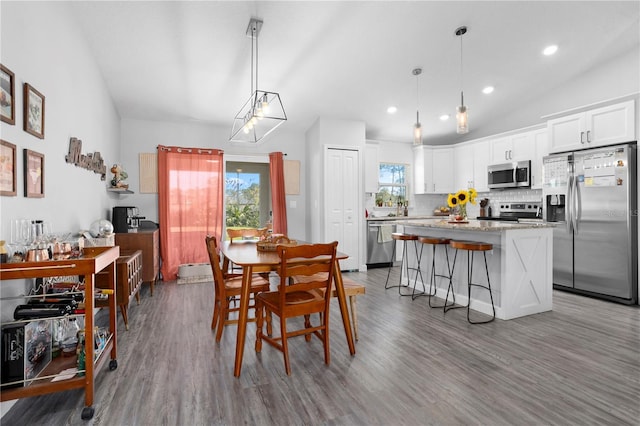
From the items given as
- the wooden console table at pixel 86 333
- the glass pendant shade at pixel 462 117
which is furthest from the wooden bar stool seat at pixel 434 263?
the wooden console table at pixel 86 333

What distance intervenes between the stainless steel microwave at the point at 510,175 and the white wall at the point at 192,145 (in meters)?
3.35

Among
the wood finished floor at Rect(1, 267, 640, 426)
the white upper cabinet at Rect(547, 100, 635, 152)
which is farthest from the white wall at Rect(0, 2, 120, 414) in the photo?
the white upper cabinet at Rect(547, 100, 635, 152)

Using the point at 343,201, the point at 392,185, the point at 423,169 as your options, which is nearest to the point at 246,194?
the point at 343,201

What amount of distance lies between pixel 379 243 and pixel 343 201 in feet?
3.44

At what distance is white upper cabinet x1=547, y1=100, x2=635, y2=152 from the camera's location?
3.89 meters

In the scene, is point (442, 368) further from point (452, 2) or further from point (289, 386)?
point (452, 2)

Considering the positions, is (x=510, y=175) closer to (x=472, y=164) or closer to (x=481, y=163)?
(x=481, y=163)

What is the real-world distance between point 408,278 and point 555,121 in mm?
2918

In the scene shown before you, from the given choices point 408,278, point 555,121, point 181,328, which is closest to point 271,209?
point 408,278

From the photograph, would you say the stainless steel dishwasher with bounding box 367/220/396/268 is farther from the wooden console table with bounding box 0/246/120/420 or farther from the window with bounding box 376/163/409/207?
the wooden console table with bounding box 0/246/120/420

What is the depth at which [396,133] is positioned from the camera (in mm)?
6484

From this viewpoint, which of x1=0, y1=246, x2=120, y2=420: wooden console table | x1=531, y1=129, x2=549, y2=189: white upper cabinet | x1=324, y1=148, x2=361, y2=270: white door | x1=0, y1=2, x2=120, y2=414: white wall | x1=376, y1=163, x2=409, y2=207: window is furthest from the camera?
x1=376, y1=163, x2=409, y2=207: window

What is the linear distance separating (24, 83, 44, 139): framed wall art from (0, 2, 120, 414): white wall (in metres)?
0.04

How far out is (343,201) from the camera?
570 centimetres
